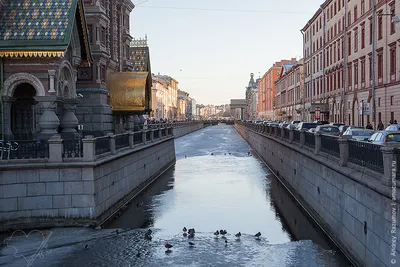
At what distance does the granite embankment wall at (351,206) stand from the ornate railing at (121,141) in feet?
27.6

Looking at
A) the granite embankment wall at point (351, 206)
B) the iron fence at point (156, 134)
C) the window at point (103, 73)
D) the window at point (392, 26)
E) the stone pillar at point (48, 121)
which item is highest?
the window at point (392, 26)

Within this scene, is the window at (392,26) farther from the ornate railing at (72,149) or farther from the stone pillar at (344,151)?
the ornate railing at (72,149)

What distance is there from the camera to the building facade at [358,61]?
42125 millimetres

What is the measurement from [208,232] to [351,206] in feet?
18.7

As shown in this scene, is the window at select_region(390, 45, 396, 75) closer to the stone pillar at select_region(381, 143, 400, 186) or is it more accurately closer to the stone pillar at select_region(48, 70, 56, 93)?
the stone pillar at select_region(48, 70, 56, 93)

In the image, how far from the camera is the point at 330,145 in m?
19.5

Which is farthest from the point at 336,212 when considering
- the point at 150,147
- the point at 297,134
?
the point at 150,147

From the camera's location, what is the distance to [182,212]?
22.8m

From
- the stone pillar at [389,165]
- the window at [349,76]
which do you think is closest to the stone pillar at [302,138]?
the stone pillar at [389,165]

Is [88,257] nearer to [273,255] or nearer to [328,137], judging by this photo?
[273,255]

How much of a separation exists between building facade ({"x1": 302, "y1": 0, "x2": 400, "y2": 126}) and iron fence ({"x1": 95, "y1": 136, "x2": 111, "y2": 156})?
1967cm

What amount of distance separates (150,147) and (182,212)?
1146 cm

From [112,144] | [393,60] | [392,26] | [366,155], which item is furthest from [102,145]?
[392,26]

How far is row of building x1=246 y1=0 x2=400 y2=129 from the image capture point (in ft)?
138
